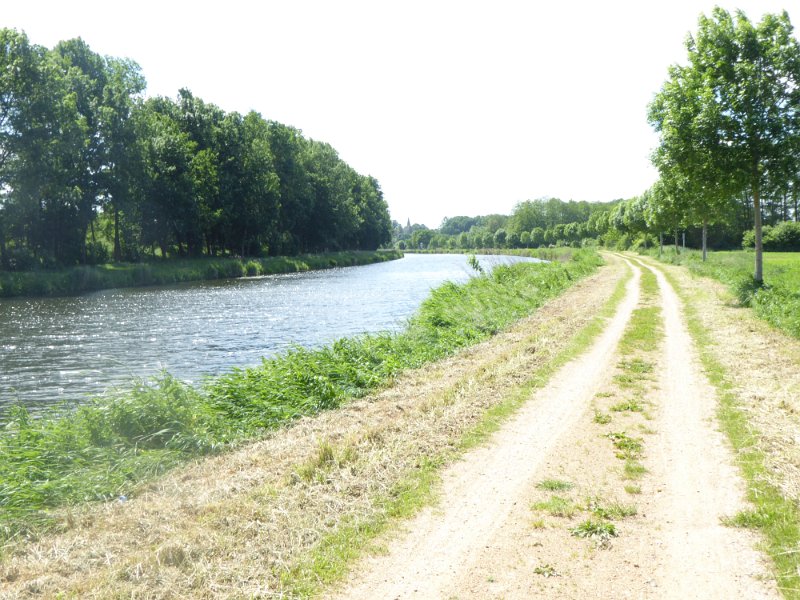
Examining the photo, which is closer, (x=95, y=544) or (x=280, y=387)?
(x=95, y=544)

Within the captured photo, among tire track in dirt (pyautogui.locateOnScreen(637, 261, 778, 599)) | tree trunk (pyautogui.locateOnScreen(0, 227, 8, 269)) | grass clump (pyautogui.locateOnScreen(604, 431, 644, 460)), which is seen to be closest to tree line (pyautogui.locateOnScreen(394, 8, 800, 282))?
tire track in dirt (pyautogui.locateOnScreen(637, 261, 778, 599))

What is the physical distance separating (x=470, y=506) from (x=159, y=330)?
61.1ft

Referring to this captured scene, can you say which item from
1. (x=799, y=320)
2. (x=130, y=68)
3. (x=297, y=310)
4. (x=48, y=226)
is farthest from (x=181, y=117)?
(x=799, y=320)

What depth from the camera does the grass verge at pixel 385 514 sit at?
15.3ft

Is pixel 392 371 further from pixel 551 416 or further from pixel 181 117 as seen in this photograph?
pixel 181 117

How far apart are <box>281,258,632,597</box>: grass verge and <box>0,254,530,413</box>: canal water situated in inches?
262

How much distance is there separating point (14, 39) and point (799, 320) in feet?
146

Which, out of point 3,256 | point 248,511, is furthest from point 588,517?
point 3,256

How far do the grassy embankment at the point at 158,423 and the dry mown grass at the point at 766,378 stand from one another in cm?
666

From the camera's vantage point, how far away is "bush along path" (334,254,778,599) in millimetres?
4531

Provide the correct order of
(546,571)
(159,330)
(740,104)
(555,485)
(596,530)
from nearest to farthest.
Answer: (546,571)
(596,530)
(555,485)
(740,104)
(159,330)

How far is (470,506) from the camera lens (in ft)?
19.2

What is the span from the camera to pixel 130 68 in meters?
52.2

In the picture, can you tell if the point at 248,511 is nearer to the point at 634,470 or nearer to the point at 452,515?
the point at 452,515
